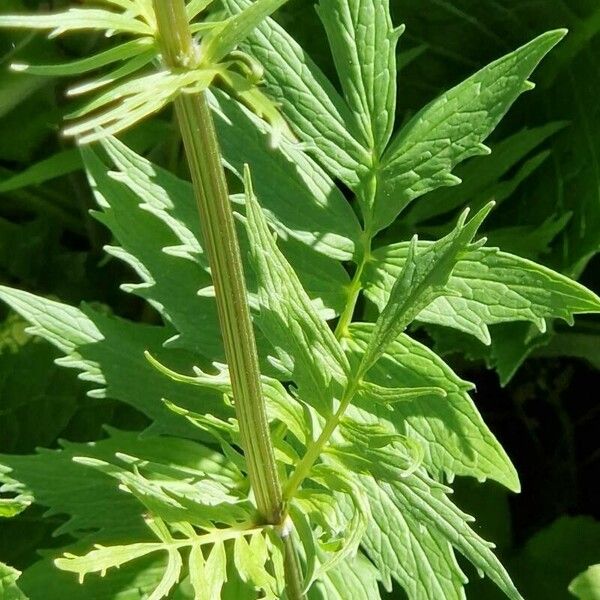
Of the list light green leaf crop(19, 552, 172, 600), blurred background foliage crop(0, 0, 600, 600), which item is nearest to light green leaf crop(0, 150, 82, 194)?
blurred background foliage crop(0, 0, 600, 600)

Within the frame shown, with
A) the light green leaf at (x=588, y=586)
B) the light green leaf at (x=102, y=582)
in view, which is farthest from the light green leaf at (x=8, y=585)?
the light green leaf at (x=588, y=586)

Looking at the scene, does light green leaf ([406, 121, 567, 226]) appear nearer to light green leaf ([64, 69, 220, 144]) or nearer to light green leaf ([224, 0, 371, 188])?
light green leaf ([224, 0, 371, 188])

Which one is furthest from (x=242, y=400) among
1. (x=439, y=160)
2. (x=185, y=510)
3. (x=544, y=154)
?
(x=544, y=154)

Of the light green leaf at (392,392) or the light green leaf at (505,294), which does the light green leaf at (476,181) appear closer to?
the light green leaf at (505,294)

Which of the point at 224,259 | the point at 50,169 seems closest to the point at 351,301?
the point at 224,259

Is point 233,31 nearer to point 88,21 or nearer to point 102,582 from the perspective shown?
point 88,21

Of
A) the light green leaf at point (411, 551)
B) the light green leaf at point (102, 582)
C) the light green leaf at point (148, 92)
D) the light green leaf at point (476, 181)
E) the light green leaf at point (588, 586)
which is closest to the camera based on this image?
the light green leaf at point (148, 92)
